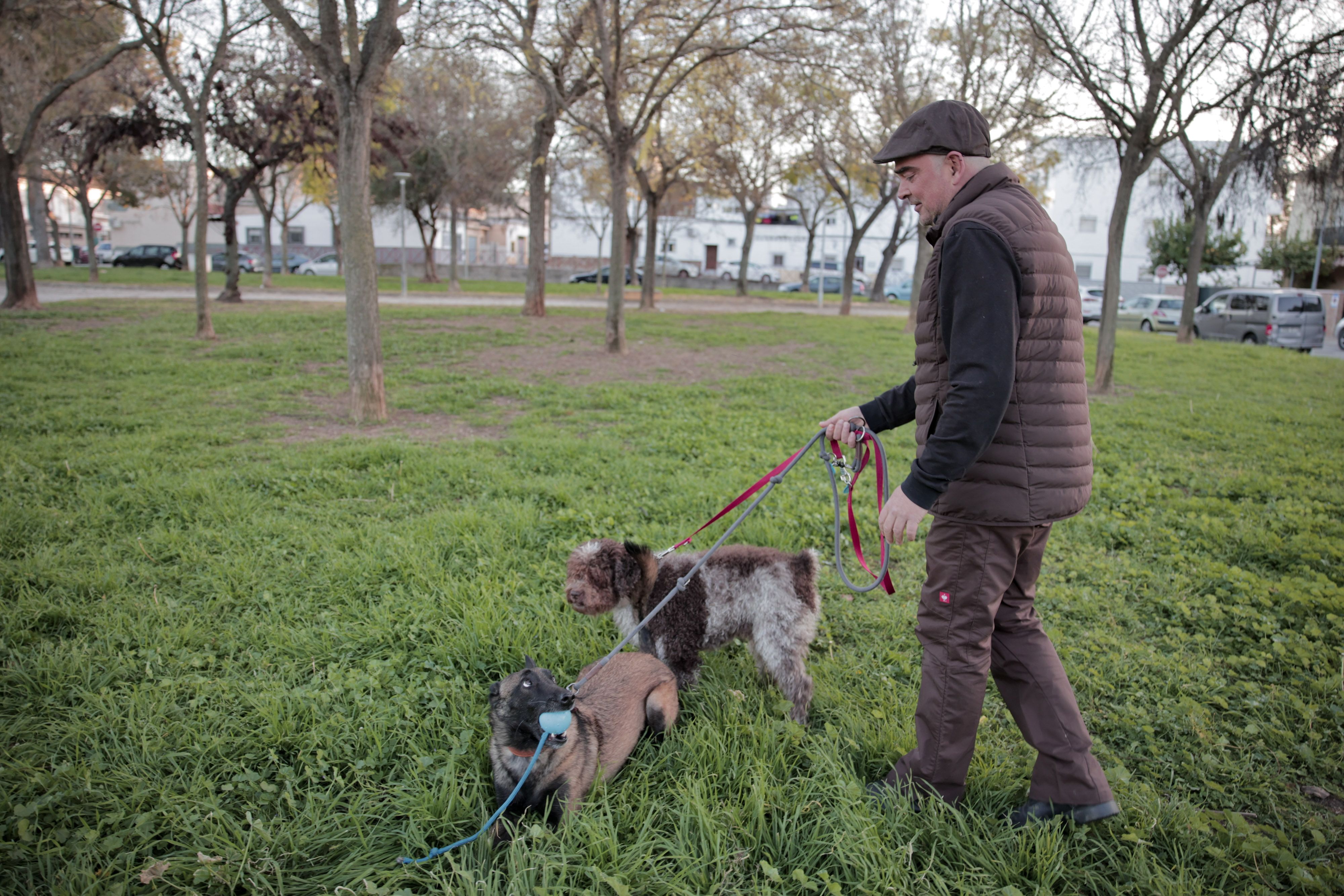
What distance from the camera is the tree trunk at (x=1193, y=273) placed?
59.9ft

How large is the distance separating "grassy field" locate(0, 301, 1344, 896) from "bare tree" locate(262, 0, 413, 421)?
0.83 m

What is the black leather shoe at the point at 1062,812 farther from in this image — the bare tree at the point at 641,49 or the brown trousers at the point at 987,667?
the bare tree at the point at 641,49

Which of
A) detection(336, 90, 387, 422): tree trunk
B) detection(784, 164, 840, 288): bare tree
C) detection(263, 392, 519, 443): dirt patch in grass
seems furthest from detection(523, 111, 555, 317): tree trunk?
detection(336, 90, 387, 422): tree trunk

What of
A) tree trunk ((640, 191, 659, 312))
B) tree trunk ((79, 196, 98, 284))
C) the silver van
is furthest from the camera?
tree trunk ((79, 196, 98, 284))

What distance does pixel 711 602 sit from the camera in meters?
3.36

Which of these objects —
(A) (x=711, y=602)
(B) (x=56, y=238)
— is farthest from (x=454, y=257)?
(A) (x=711, y=602)

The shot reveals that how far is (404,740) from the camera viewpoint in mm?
2918

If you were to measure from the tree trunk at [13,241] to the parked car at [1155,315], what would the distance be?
34.0 m

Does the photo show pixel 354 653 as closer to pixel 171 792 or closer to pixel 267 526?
pixel 171 792

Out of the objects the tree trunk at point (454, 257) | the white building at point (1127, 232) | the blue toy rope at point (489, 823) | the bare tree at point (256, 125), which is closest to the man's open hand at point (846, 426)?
the blue toy rope at point (489, 823)

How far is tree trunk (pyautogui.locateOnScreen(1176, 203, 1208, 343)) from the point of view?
719 inches

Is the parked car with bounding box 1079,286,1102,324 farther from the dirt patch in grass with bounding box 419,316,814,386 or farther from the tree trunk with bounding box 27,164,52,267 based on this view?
the tree trunk with bounding box 27,164,52,267

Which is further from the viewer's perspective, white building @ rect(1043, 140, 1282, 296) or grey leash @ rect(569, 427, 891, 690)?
white building @ rect(1043, 140, 1282, 296)

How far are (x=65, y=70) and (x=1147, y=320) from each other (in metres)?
35.1
